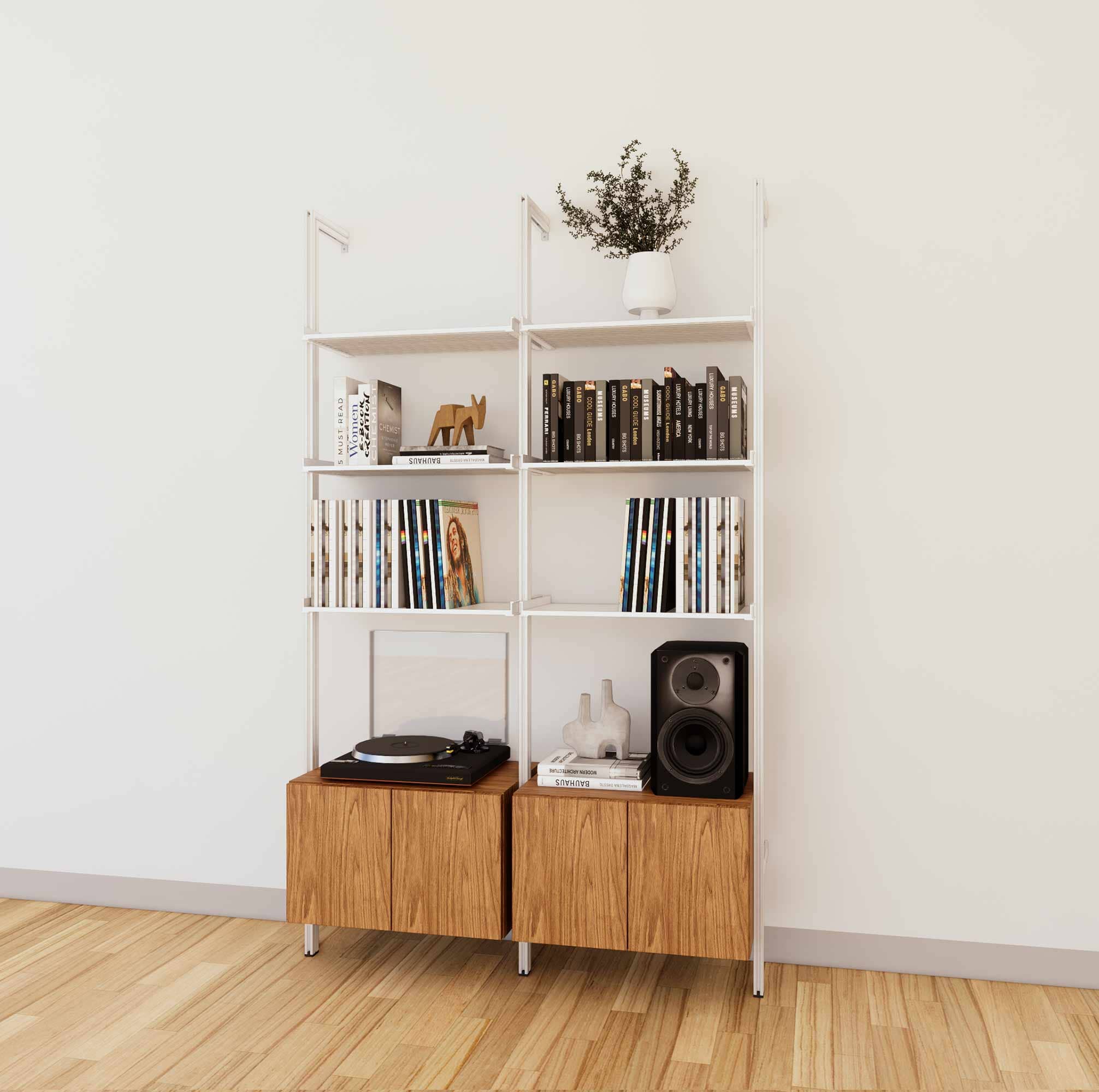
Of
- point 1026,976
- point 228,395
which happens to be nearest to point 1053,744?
point 1026,976

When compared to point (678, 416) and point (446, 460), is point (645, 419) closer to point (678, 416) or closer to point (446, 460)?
point (678, 416)

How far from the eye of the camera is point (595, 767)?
2.70 meters

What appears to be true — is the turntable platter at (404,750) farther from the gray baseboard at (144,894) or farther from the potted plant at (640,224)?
the potted plant at (640,224)

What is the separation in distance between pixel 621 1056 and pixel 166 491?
2237 mm

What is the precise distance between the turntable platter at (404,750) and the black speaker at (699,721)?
0.63 m

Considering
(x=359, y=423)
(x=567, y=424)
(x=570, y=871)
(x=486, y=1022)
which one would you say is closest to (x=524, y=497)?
(x=567, y=424)

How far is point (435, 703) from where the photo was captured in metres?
3.15

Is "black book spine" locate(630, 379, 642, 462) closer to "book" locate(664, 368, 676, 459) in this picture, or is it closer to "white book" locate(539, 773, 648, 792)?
"book" locate(664, 368, 676, 459)

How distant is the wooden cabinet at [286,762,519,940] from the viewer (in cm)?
270

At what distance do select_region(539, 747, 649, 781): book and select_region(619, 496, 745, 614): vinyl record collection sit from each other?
16.8 inches

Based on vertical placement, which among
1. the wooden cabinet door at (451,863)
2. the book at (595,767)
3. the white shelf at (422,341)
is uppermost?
the white shelf at (422,341)

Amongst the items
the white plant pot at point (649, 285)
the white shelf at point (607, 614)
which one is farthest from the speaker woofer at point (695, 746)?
the white plant pot at point (649, 285)

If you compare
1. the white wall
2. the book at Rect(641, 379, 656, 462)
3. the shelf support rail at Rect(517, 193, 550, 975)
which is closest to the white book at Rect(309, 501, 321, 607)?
the white wall

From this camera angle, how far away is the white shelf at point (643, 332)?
2660 millimetres
